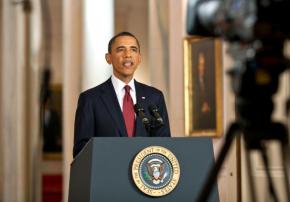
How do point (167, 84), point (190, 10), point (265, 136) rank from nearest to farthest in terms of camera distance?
point (265, 136)
point (190, 10)
point (167, 84)

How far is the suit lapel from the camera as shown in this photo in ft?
16.5

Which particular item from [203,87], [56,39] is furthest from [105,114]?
[56,39]

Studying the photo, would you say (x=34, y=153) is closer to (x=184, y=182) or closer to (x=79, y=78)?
(x=79, y=78)

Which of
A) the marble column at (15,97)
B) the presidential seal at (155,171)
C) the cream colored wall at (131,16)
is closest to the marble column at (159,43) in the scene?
the cream colored wall at (131,16)

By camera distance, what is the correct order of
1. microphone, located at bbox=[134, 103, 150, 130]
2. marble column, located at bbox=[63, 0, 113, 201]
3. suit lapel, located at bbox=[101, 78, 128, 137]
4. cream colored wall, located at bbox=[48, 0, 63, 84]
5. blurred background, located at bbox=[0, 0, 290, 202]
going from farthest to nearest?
1. cream colored wall, located at bbox=[48, 0, 63, 84]
2. blurred background, located at bbox=[0, 0, 290, 202]
3. marble column, located at bbox=[63, 0, 113, 201]
4. suit lapel, located at bbox=[101, 78, 128, 137]
5. microphone, located at bbox=[134, 103, 150, 130]

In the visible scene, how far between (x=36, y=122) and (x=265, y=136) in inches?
605

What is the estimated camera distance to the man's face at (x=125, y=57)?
509 centimetres

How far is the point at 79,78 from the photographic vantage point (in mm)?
12484

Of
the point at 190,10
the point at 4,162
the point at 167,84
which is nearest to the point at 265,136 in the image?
the point at 190,10

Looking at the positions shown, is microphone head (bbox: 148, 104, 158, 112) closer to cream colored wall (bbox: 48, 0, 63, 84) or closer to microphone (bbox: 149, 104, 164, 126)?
microphone (bbox: 149, 104, 164, 126)

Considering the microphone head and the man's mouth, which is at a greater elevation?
the man's mouth

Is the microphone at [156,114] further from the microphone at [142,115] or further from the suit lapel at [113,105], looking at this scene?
the suit lapel at [113,105]

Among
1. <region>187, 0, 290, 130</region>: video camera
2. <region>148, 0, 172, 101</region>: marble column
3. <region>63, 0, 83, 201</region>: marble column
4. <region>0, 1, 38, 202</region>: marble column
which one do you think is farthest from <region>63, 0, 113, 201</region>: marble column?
<region>187, 0, 290, 130</region>: video camera

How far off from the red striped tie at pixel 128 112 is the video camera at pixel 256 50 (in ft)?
8.51
